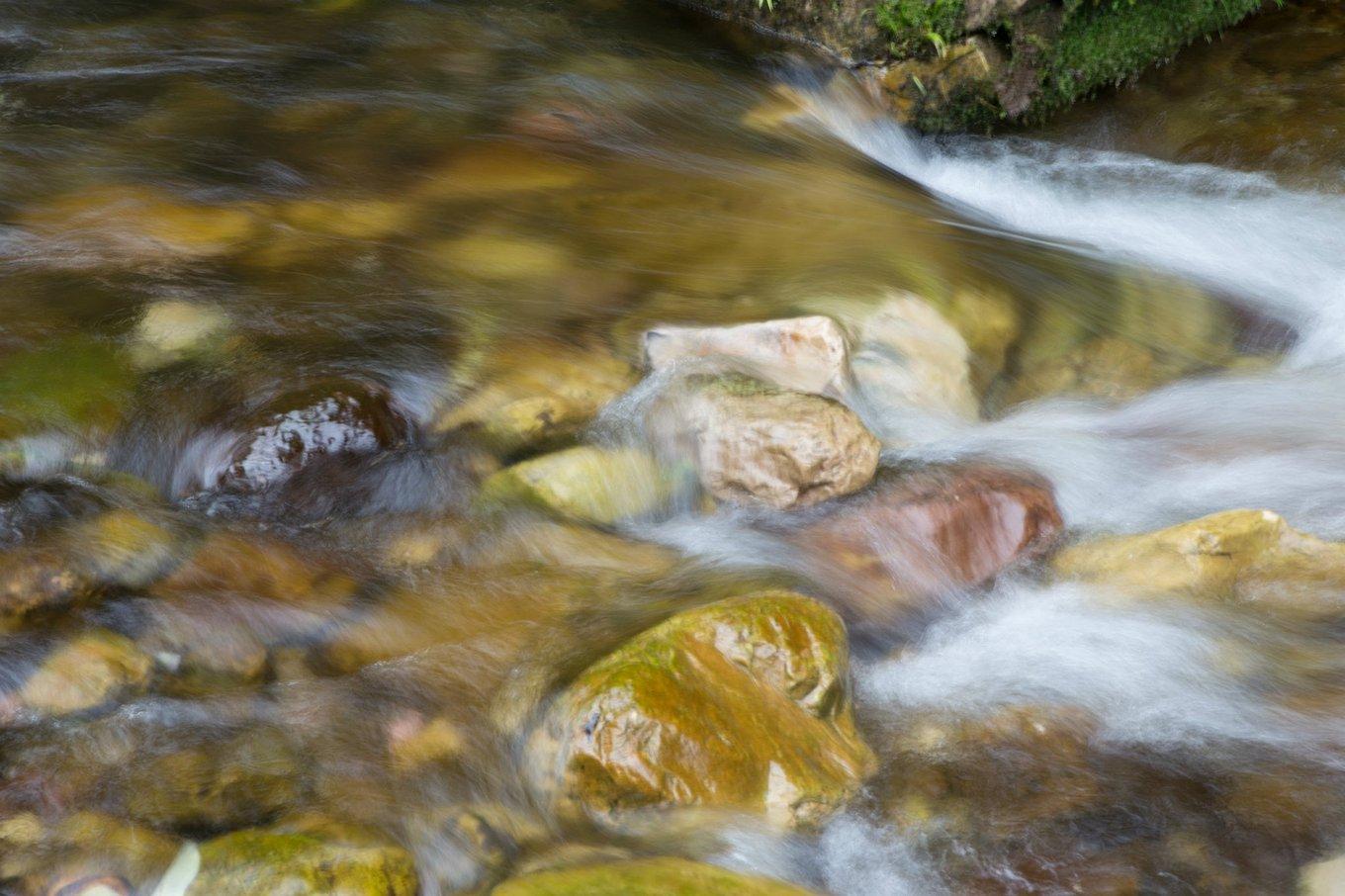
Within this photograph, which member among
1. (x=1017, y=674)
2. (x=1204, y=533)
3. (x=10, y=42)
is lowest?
(x=1017, y=674)

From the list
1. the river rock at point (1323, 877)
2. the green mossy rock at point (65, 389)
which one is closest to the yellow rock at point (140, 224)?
the green mossy rock at point (65, 389)

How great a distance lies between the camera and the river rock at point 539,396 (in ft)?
15.4

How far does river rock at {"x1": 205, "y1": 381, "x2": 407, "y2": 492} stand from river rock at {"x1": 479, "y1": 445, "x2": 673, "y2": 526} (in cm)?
50

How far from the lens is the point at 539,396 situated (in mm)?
4844

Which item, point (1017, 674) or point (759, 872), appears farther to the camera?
point (1017, 674)

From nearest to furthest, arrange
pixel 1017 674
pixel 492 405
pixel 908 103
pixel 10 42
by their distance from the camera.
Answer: pixel 1017 674
pixel 492 405
pixel 10 42
pixel 908 103

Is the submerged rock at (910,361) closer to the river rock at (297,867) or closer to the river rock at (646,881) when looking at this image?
the river rock at (646,881)

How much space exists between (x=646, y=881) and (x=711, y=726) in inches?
20.6

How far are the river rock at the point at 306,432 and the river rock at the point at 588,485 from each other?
1.65 feet

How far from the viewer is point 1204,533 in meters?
4.26

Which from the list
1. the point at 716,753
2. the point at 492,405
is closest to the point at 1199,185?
the point at 492,405

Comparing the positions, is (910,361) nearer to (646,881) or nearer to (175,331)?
(646,881)

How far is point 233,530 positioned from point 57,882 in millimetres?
1433

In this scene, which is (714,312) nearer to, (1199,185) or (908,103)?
(908,103)
